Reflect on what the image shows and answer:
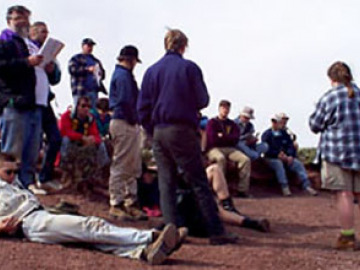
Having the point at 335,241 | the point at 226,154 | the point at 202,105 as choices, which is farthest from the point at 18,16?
the point at 226,154

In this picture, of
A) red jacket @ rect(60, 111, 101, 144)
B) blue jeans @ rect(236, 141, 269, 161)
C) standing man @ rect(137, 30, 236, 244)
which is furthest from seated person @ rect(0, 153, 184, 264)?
blue jeans @ rect(236, 141, 269, 161)

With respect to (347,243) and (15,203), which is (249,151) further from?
(15,203)

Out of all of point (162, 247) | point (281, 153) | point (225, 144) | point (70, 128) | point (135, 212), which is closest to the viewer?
point (162, 247)

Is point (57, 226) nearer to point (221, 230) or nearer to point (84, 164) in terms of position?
point (221, 230)

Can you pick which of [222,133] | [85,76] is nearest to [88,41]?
[85,76]

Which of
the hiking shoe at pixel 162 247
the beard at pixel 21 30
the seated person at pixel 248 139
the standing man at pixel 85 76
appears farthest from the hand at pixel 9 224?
the seated person at pixel 248 139

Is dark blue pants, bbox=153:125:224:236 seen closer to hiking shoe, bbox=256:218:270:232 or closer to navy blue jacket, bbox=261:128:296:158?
hiking shoe, bbox=256:218:270:232

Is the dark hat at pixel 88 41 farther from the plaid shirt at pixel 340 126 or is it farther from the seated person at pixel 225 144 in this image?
the plaid shirt at pixel 340 126

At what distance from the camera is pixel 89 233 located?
6.67 meters

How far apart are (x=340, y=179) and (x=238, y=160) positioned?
17.0 feet

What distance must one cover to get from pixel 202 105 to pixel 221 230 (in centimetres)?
129

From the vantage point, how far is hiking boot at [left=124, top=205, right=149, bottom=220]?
8.73 m

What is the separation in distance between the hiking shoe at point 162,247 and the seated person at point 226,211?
235 centimetres

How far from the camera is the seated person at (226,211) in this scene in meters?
8.80
